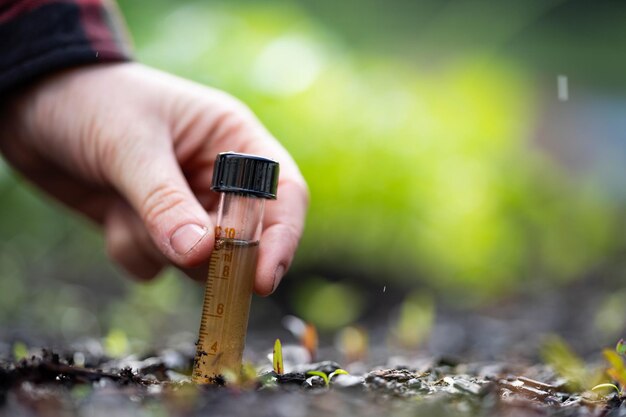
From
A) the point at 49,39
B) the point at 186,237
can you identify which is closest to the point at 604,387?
the point at 186,237

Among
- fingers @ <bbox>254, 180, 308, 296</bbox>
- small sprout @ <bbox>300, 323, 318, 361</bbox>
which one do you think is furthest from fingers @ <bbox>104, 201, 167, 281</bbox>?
fingers @ <bbox>254, 180, 308, 296</bbox>

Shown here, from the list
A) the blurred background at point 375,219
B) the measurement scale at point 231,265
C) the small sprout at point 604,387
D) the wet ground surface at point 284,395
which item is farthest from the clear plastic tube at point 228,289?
the blurred background at point 375,219

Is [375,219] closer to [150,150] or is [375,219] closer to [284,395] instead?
[150,150]

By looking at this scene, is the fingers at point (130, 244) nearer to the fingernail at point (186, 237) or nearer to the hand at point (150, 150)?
the hand at point (150, 150)

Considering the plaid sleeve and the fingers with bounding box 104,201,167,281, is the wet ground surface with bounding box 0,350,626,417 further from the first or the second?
the plaid sleeve

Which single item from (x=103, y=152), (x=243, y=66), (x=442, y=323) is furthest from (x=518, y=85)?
(x=103, y=152)

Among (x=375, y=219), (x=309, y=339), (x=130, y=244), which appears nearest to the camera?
(x=309, y=339)

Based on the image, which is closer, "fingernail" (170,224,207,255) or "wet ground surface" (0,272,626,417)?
"wet ground surface" (0,272,626,417)
